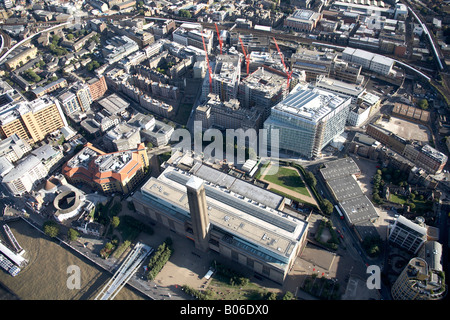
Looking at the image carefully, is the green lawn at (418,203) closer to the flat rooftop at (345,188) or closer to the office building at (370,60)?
the flat rooftop at (345,188)

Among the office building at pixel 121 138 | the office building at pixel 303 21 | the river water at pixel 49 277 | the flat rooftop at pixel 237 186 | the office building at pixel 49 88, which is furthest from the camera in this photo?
the office building at pixel 303 21

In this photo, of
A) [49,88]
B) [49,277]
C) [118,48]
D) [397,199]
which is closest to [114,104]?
[49,88]

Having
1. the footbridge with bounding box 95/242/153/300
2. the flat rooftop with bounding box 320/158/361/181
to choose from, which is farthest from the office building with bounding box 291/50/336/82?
the footbridge with bounding box 95/242/153/300

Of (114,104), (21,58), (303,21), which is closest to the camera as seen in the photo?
(114,104)

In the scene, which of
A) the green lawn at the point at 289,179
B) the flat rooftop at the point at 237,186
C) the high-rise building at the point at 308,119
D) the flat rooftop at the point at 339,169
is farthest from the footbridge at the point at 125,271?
the flat rooftop at the point at 339,169

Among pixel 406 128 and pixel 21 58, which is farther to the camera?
pixel 21 58

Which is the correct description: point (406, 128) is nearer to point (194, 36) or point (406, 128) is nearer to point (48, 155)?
point (194, 36)

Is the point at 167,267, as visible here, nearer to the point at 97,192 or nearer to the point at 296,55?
the point at 97,192

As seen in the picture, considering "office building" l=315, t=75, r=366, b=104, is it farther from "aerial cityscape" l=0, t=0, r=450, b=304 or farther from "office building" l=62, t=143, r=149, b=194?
"office building" l=62, t=143, r=149, b=194

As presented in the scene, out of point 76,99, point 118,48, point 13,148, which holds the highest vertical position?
point 118,48
